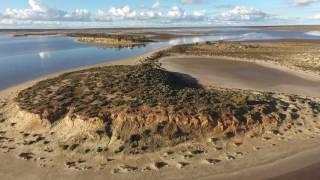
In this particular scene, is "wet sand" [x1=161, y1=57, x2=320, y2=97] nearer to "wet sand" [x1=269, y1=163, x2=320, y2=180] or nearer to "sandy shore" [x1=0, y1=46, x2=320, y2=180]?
"sandy shore" [x1=0, y1=46, x2=320, y2=180]


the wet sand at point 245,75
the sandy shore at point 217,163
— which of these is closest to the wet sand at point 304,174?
the sandy shore at point 217,163

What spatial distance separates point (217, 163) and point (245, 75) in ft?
76.1

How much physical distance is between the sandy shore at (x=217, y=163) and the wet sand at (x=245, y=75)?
11.7 m

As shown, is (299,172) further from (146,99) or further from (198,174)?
(146,99)

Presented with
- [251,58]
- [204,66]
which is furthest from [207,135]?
[251,58]

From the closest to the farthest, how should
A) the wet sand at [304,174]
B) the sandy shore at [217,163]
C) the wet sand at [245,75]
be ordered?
the wet sand at [304,174], the sandy shore at [217,163], the wet sand at [245,75]

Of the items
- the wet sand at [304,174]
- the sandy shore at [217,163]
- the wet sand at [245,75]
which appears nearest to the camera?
the wet sand at [304,174]

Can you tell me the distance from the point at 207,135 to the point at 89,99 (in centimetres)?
703

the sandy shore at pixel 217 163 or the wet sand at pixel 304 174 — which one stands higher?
the sandy shore at pixel 217 163

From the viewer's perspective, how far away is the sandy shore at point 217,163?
16797 mm

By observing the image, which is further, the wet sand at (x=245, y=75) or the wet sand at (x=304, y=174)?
the wet sand at (x=245, y=75)

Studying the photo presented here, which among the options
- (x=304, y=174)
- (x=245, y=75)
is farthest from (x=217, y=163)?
(x=245, y=75)

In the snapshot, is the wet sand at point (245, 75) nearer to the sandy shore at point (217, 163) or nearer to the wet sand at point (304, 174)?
the sandy shore at point (217, 163)

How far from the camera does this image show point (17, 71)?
149ft
